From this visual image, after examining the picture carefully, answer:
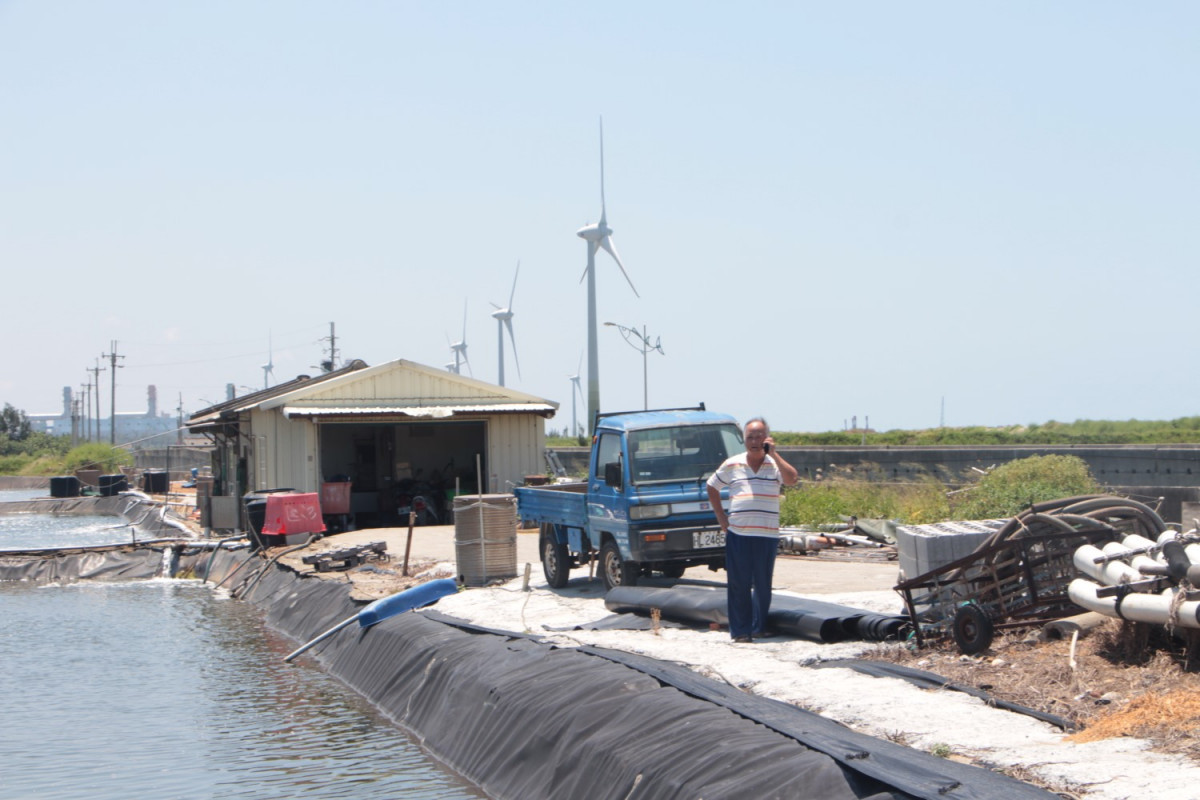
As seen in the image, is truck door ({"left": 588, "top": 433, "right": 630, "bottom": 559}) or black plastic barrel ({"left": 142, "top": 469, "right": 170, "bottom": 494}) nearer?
truck door ({"left": 588, "top": 433, "right": 630, "bottom": 559})

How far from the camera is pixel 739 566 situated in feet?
31.6

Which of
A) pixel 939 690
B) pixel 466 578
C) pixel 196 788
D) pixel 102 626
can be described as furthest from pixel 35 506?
pixel 939 690

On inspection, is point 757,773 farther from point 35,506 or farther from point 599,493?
point 35,506

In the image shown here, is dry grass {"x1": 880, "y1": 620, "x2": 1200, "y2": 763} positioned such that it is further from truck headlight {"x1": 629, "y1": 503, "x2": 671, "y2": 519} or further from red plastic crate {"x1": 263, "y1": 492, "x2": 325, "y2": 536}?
red plastic crate {"x1": 263, "y1": 492, "x2": 325, "y2": 536}

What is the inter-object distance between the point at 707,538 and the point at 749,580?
312 cm

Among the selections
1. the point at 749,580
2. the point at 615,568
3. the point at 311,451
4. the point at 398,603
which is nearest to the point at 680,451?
the point at 615,568

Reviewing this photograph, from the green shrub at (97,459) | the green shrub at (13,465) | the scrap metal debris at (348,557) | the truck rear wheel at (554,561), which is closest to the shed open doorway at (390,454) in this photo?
the scrap metal debris at (348,557)

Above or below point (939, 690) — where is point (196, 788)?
below

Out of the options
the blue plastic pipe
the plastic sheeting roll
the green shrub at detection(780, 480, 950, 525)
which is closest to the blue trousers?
the blue plastic pipe

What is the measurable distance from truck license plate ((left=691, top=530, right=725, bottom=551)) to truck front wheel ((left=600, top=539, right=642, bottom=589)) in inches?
27.6

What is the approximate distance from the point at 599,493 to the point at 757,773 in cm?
795

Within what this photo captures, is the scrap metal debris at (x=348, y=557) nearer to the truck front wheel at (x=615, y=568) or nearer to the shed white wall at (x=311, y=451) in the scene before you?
the shed white wall at (x=311, y=451)

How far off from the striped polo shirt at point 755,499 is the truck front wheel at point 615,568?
3328 millimetres

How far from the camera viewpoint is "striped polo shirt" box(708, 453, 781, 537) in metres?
9.57
